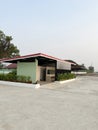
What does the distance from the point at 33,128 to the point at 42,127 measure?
292 millimetres

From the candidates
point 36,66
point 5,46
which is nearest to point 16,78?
point 36,66

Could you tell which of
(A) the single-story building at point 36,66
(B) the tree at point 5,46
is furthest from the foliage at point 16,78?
(B) the tree at point 5,46

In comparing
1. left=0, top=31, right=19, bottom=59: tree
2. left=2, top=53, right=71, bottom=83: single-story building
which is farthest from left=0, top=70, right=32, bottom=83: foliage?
left=0, top=31, right=19, bottom=59: tree

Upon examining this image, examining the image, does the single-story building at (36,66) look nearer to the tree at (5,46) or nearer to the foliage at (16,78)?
the foliage at (16,78)

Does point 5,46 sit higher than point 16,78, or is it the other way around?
point 5,46

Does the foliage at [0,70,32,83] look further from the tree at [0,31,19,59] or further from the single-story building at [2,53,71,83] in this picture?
the tree at [0,31,19,59]

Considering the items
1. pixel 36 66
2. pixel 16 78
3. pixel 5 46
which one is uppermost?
pixel 5 46

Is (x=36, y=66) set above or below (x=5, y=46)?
below

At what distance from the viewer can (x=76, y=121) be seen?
597 cm

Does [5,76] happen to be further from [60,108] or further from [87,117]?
[87,117]

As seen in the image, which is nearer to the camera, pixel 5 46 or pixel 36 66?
pixel 36 66

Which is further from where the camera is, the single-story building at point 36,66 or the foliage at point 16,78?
the single-story building at point 36,66

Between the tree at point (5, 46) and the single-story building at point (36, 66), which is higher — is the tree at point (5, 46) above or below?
above

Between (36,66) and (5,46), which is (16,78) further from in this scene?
(5,46)
